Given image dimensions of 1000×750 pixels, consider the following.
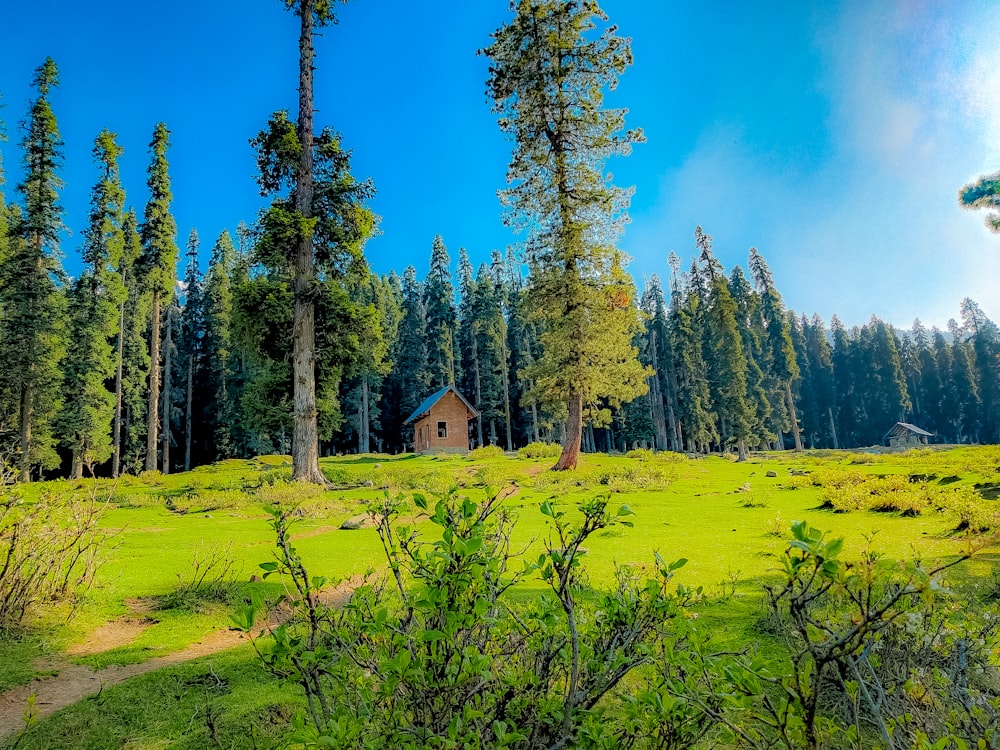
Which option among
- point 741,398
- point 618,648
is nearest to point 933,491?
point 618,648

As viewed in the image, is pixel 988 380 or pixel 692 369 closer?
pixel 692 369

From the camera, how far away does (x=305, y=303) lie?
1606 cm

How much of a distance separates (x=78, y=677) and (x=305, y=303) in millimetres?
13494

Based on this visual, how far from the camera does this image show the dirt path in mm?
3215

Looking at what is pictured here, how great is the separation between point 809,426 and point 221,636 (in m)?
73.5

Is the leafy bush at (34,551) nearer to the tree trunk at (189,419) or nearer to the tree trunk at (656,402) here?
the tree trunk at (189,419)

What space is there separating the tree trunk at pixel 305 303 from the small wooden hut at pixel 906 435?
2227 inches

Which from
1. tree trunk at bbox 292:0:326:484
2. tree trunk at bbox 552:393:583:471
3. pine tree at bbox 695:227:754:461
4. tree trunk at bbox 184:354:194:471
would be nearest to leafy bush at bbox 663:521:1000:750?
tree trunk at bbox 292:0:326:484

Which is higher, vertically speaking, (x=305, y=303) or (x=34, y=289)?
(x=34, y=289)

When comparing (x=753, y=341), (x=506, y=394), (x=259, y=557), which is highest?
(x=753, y=341)

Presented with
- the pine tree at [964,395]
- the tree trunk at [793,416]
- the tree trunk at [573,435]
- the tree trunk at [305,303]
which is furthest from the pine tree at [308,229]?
the pine tree at [964,395]

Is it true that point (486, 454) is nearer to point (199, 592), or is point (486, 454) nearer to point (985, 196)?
point (985, 196)

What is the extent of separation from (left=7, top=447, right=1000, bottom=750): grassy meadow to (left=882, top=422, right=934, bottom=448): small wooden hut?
44586 millimetres

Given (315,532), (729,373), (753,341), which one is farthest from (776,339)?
(315,532)
